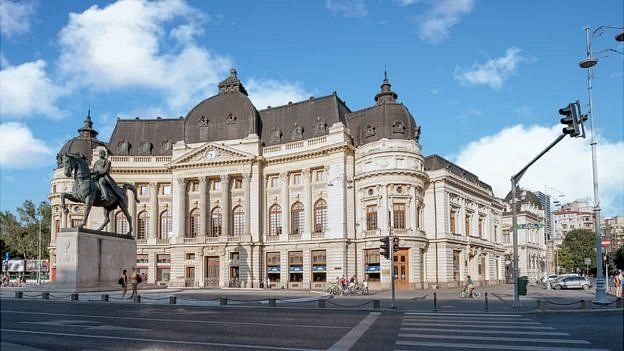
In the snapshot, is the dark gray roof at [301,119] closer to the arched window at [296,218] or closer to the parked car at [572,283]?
the arched window at [296,218]

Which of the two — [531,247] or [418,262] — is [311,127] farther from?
[531,247]

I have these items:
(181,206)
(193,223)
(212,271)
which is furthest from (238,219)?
(181,206)

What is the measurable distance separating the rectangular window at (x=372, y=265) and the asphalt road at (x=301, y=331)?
114 ft

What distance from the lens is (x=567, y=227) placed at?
647 ft

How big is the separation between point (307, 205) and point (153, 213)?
22273 millimetres

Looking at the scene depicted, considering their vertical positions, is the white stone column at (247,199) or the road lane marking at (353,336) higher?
the white stone column at (247,199)

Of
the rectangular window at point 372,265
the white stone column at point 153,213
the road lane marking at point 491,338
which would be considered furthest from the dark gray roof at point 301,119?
the road lane marking at point 491,338

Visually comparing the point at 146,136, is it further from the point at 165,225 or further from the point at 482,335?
the point at 482,335

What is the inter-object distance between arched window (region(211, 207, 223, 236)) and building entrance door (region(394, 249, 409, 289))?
2322 cm

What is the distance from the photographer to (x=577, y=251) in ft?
399

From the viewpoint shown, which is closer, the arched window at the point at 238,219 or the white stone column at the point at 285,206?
the white stone column at the point at 285,206

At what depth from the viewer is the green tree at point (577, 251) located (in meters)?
120

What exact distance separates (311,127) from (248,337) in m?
53.2

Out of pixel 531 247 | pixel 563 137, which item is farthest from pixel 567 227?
pixel 563 137
